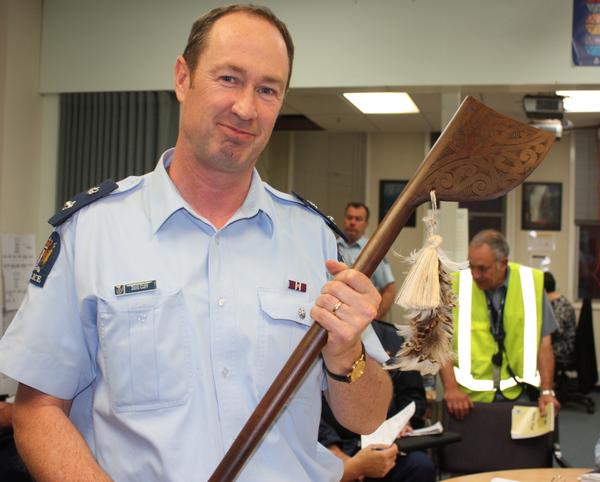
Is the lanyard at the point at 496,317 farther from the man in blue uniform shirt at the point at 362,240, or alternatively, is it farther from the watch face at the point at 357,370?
the watch face at the point at 357,370

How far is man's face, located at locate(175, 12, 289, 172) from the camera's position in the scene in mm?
1074

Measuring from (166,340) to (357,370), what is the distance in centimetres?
31

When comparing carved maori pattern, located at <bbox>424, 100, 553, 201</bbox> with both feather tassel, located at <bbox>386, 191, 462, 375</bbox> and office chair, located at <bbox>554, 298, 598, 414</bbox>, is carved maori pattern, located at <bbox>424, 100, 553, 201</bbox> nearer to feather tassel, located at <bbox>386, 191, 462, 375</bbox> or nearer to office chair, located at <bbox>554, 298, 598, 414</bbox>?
feather tassel, located at <bbox>386, 191, 462, 375</bbox>

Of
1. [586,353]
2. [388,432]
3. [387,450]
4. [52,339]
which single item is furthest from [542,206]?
[52,339]

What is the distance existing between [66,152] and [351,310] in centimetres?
340

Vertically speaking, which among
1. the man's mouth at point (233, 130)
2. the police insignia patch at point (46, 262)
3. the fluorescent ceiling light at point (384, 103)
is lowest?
the police insignia patch at point (46, 262)

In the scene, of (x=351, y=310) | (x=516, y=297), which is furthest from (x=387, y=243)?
(x=516, y=297)

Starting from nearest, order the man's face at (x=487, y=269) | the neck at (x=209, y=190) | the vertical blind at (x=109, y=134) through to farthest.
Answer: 1. the neck at (x=209, y=190)
2. the man's face at (x=487, y=269)
3. the vertical blind at (x=109, y=134)

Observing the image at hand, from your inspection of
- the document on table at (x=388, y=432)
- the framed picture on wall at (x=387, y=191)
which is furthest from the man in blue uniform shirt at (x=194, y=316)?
the framed picture on wall at (x=387, y=191)

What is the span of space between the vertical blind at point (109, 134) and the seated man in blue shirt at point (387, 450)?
5.52ft

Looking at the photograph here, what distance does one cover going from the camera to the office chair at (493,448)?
9.80 feet

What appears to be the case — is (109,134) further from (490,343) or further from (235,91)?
(235,91)

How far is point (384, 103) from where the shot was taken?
20.1 feet

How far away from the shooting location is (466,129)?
3.31ft
